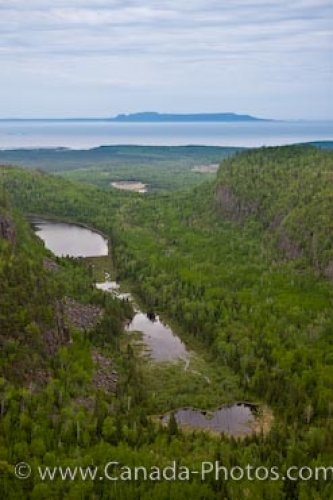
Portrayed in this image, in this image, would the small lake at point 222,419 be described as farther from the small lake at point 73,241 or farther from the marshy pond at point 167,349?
the small lake at point 73,241

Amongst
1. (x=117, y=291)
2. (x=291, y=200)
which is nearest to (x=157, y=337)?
(x=117, y=291)

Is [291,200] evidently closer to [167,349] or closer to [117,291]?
[117,291]

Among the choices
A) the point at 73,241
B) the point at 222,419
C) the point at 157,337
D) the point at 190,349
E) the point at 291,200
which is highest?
the point at 291,200

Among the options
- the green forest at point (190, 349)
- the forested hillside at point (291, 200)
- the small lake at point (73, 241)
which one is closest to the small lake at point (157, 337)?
the green forest at point (190, 349)

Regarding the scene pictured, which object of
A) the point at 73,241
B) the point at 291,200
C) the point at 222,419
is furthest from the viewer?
the point at 73,241

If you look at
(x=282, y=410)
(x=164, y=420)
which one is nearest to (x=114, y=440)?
(x=164, y=420)

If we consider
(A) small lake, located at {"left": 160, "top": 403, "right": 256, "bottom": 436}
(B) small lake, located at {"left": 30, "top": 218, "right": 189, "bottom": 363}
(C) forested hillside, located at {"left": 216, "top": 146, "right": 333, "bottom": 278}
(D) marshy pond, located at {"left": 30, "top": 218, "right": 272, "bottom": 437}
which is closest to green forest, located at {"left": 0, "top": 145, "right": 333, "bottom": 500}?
(C) forested hillside, located at {"left": 216, "top": 146, "right": 333, "bottom": 278}

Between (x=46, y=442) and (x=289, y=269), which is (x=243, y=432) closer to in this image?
(x=46, y=442)

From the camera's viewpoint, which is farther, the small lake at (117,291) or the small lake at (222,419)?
the small lake at (117,291)
